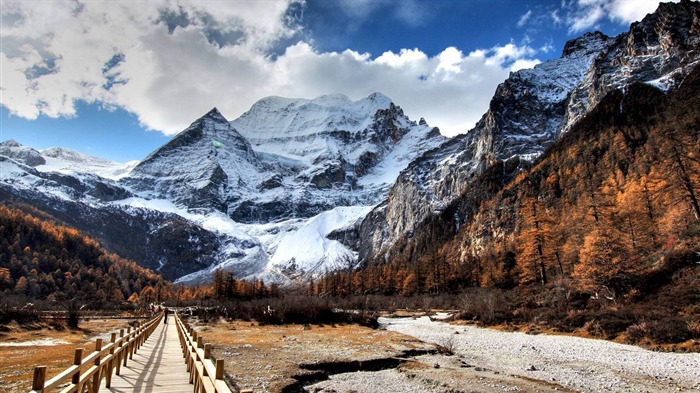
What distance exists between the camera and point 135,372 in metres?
15.7

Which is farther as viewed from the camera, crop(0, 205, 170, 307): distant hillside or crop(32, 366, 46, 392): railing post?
crop(0, 205, 170, 307): distant hillside

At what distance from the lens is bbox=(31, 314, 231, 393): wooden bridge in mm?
7442

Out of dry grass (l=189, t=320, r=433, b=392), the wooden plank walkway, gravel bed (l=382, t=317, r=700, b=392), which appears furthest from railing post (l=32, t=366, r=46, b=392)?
gravel bed (l=382, t=317, r=700, b=392)

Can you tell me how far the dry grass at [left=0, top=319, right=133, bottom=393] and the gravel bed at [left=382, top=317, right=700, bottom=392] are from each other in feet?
76.1

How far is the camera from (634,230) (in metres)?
58.2

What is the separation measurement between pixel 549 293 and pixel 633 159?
173ft

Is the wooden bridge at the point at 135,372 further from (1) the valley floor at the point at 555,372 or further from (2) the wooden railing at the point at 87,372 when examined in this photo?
(1) the valley floor at the point at 555,372

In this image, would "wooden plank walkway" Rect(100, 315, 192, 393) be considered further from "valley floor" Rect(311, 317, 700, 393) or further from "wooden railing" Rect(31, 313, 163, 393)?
"valley floor" Rect(311, 317, 700, 393)

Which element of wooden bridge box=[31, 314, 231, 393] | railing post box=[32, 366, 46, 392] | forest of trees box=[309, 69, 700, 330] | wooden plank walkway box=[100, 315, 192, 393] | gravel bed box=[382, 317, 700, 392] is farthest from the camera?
forest of trees box=[309, 69, 700, 330]

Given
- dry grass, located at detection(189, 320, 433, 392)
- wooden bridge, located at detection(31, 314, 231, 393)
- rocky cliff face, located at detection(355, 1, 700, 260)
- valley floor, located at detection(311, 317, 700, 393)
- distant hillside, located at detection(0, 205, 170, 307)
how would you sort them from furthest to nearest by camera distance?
distant hillside, located at detection(0, 205, 170, 307) → rocky cliff face, located at detection(355, 1, 700, 260) → dry grass, located at detection(189, 320, 433, 392) → valley floor, located at detection(311, 317, 700, 393) → wooden bridge, located at detection(31, 314, 231, 393)

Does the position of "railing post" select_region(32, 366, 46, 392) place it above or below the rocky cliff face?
below

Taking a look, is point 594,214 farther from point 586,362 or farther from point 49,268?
point 49,268

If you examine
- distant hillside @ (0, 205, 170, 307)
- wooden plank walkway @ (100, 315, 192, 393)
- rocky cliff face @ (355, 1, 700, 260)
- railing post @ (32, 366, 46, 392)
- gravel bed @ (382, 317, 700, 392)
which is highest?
rocky cliff face @ (355, 1, 700, 260)

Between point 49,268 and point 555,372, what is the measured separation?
206 m
